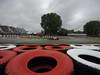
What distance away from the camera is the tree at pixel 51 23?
46875 mm

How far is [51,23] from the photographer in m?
47.3

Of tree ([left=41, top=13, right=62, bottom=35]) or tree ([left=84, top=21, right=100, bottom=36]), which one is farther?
tree ([left=84, top=21, right=100, bottom=36])

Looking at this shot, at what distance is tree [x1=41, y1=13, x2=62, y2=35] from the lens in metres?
46.9

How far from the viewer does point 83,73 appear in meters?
3.48

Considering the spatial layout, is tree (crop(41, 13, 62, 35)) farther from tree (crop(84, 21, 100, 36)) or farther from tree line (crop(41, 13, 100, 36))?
tree (crop(84, 21, 100, 36))

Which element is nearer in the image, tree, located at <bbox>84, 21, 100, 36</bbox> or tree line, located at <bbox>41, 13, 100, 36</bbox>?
tree line, located at <bbox>41, 13, 100, 36</bbox>

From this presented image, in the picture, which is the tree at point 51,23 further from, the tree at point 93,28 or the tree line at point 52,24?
the tree at point 93,28

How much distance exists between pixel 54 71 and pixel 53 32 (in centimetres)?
4435

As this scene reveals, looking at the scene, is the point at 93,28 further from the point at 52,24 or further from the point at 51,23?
the point at 51,23

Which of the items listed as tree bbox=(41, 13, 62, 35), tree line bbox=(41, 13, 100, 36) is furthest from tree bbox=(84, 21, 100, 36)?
tree bbox=(41, 13, 62, 35)

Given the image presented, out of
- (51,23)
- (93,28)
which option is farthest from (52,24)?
(93,28)

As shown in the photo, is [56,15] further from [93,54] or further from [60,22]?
[93,54]

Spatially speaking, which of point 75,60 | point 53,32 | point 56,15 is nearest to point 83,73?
point 75,60

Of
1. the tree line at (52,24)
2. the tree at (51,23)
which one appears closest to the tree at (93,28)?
the tree line at (52,24)
